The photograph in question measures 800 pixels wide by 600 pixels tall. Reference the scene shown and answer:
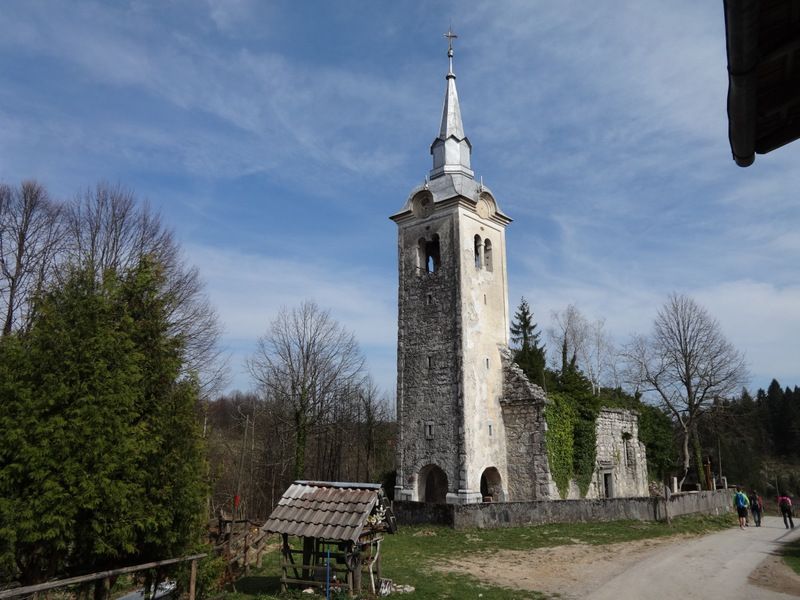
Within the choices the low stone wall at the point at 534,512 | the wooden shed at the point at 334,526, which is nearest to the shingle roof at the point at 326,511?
the wooden shed at the point at 334,526

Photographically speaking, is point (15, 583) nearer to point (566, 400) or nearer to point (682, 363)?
point (566, 400)

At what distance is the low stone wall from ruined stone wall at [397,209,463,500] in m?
2.59

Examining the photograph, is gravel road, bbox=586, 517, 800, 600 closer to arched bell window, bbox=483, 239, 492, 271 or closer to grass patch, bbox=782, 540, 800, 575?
grass patch, bbox=782, 540, 800, 575

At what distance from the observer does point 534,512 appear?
20.9 meters

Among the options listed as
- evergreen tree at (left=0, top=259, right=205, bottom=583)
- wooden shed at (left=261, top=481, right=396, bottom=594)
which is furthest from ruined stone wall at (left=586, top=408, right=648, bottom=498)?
evergreen tree at (left=0, top=259, right=205, bottom=583)

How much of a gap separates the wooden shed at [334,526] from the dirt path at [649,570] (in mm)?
3137

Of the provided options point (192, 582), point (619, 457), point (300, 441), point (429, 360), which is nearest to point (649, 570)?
point (192, 582)

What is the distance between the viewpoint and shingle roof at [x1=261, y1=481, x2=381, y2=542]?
A: 1097 cm

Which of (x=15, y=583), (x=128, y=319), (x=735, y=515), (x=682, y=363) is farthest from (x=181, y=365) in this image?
(x=682, y=363)

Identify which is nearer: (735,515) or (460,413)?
(460,413)

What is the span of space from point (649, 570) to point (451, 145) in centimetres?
2081

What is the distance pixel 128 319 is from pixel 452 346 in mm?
18137

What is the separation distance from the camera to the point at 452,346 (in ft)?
84.0

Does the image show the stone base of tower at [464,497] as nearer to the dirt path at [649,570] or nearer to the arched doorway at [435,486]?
the arched doorway at [435,486]
